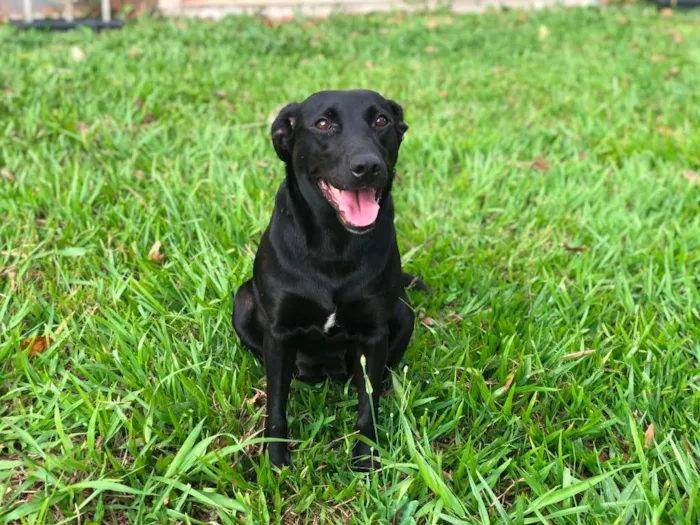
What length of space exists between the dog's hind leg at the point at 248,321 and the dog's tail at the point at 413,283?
0.72 m

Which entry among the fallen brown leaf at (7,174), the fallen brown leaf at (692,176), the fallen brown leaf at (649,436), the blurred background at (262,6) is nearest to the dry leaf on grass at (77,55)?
the fallen brown leaf at (7,174)

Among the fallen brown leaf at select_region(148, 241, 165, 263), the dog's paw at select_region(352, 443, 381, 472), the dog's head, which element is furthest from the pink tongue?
the fallen brown leaf at select_region(148, 241, 165, 263)

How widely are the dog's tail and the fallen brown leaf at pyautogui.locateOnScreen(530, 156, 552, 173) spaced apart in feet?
6.23

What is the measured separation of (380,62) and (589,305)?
469 cm

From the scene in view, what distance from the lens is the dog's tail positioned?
2.75 m

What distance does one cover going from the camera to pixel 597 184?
3.90 m

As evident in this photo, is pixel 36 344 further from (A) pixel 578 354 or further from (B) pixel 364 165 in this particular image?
(A) pixel 578 354

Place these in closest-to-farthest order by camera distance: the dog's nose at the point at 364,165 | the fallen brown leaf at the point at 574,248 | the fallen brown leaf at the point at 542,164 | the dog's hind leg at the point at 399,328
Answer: the dog's nose at the point at 364,165, the dog's hind leg at the point at 399,328, the fallen brown leaf at the point at 574,248, the fallen brown leaf at the point at 542,164

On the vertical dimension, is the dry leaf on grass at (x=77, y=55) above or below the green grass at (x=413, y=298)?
above

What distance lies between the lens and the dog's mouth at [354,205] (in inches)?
75.2

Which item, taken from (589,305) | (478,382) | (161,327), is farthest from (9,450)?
(589,305)

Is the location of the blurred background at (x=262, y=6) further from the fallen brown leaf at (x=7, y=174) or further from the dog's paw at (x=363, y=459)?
the dog's paw at (x=363, y=459)

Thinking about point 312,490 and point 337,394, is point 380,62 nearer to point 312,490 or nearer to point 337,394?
point 337,394

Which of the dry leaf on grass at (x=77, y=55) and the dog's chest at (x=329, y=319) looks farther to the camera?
the dry leaf on grass at (x=77, y=55)
